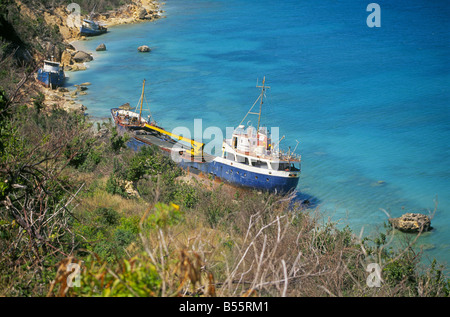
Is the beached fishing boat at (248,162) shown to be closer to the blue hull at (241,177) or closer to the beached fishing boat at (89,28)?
the blue hull at (241,177)

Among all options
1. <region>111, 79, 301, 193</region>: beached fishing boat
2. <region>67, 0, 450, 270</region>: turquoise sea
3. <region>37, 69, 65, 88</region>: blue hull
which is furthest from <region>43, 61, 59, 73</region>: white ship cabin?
<region>111, 79, 301, 193</region>: beached fishing boat

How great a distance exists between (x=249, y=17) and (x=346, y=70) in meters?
30.5

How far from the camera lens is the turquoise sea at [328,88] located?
32.2 meters

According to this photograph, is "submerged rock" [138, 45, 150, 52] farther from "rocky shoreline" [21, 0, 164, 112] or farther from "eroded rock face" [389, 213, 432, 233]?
"eroded rock face" [389, 213, 432, 233]

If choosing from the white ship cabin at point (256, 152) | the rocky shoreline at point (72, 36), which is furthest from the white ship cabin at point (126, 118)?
the white ship cabin at point (256, 152)

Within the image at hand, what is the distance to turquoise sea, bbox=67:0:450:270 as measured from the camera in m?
32.2

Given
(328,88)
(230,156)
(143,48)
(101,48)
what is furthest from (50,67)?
(328,88)

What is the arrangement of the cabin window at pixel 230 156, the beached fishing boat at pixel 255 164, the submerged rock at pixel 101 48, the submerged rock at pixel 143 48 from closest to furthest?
1. the beached fishing boat at pixel 255 164
2. the cabin window at pixel 230 156
3. the submerged rock at pixel 101 48
4. the submerged rock at pixel 143 48

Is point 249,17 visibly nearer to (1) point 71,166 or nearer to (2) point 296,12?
(2) point 296,12

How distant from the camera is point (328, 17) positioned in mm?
81938

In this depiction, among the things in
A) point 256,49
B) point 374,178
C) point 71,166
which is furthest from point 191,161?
point 256,49

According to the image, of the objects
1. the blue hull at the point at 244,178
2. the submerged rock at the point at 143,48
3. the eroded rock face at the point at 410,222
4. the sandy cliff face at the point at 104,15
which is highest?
the sandy cliff face at the point at 104,15

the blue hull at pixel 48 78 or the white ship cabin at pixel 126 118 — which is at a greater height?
the blue hull at pixel 48 78

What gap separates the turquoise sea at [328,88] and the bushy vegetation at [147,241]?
7195 millimetres
